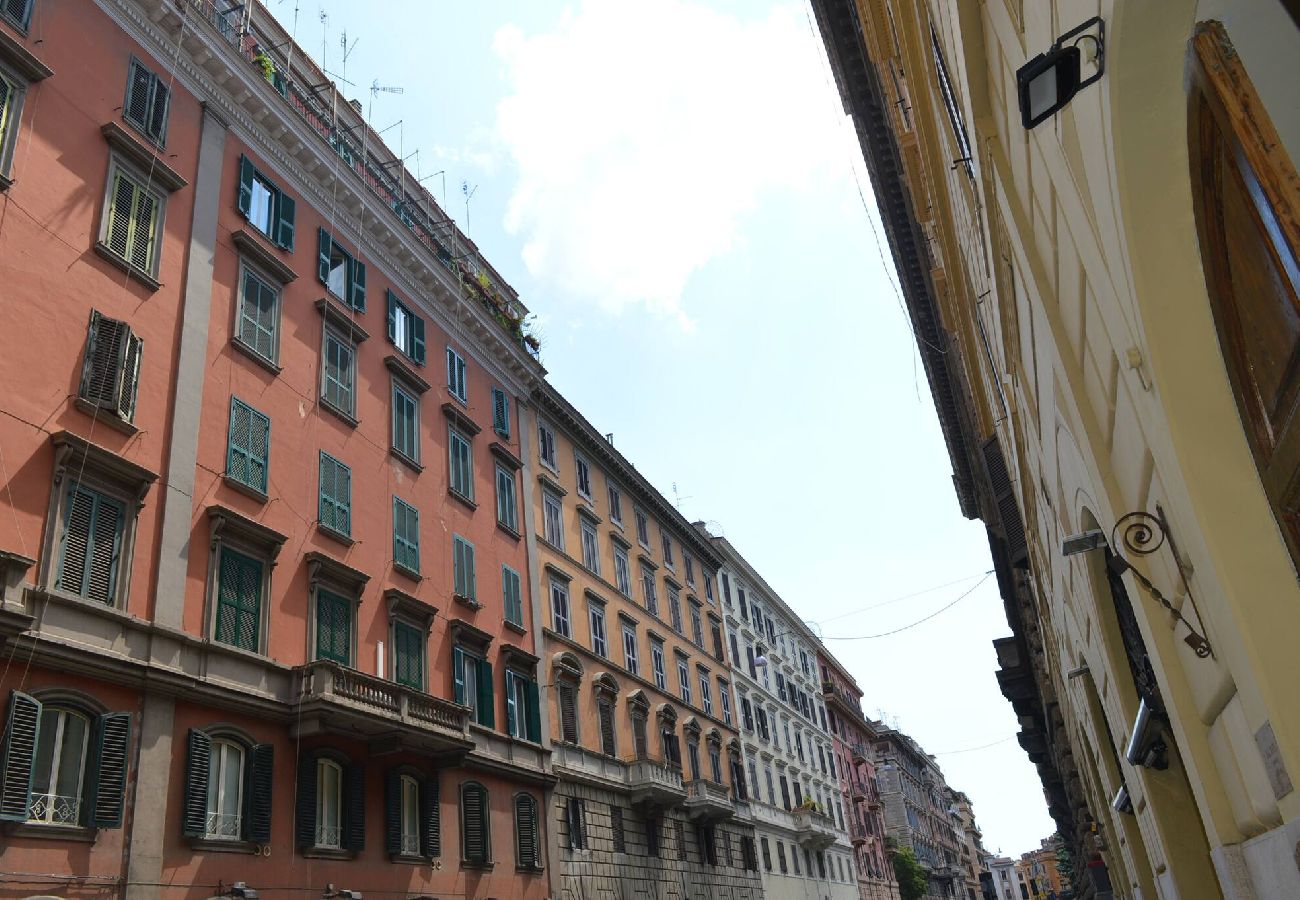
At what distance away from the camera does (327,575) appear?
18.3 metres

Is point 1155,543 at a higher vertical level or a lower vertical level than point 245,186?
lower

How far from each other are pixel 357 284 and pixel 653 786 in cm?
1657

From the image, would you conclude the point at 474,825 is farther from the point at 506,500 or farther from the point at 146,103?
the point at 146,103

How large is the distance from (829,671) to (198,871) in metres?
54.7

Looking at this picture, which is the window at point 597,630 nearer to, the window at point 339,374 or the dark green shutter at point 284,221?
the window at point 339,374

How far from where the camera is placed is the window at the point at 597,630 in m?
29.9

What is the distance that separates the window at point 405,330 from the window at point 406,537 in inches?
164

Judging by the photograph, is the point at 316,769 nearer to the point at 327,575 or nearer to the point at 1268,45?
the point at 327,575

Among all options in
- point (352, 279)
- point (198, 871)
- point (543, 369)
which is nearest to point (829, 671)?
point (543, 369)

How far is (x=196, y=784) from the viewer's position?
14195mm

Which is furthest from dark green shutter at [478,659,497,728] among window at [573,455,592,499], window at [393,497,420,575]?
window at [573,455,592,499]

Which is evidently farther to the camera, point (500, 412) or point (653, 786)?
point (653, 786)

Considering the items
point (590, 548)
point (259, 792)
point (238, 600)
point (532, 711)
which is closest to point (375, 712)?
point (259, 792)

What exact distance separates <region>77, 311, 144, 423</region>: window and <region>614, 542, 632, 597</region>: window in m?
19.9
